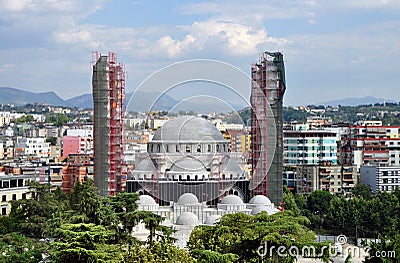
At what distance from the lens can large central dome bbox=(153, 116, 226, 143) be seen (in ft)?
120

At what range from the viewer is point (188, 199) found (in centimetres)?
3294

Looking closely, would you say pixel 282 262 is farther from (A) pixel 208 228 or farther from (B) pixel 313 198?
(B) pixel 313 198

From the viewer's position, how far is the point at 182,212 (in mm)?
32531

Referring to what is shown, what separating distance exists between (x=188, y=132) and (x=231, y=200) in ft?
16.4

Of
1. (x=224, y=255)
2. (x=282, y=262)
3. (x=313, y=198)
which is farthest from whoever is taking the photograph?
(x=313, y=198)

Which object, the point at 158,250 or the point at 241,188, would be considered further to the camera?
the point at 241,188

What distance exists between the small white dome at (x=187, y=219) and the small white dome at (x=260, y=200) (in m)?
3.71

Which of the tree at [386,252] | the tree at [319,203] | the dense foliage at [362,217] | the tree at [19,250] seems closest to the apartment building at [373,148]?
the tree at [319,203]

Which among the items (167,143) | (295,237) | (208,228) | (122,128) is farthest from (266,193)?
(295,237)

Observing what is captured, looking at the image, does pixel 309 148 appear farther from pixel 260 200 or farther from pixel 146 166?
pixel 260 200

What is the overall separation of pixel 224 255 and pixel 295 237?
2.66m

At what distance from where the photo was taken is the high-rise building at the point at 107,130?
35.8 meters

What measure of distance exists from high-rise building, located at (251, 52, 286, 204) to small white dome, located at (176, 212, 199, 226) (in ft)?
19.8

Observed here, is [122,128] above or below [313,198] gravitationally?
above
